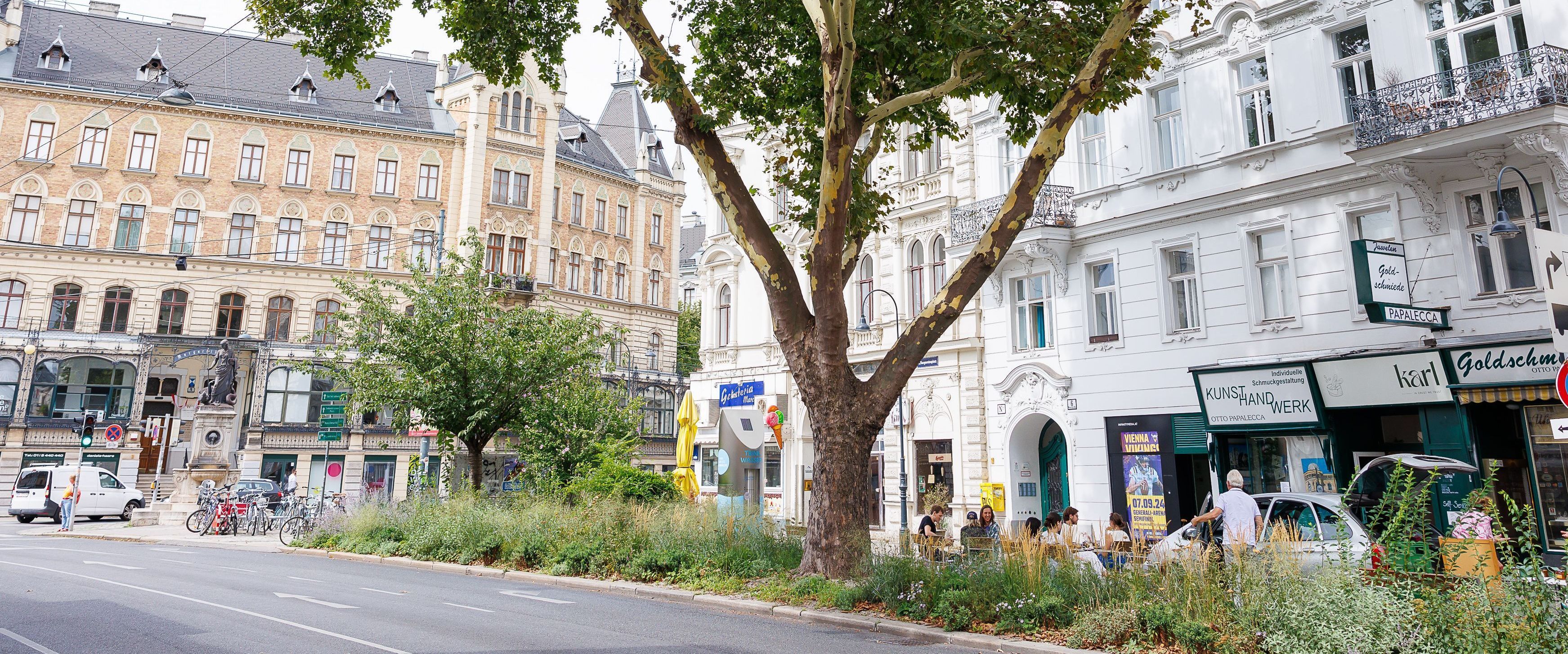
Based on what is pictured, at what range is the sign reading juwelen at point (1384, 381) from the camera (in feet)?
48.2

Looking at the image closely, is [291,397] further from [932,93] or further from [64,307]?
[932,93]

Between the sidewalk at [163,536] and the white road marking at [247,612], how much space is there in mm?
6273

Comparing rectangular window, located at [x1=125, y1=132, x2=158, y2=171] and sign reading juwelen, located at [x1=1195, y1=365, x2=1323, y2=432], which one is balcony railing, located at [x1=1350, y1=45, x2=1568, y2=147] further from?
rectangular window, located at [x1=125, y1=132, x2=158, y2=171]

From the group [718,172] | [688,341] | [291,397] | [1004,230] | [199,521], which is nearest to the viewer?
[1004,230]

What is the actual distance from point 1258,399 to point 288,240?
42.7 m

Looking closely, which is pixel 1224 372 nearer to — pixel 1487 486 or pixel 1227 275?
pixel 1227 275

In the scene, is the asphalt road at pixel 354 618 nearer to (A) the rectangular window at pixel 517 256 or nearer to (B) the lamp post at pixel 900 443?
(B) the lamp post at pixel 900 443

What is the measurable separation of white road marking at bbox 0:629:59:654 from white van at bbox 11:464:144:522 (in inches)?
969

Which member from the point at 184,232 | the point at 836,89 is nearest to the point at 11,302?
the point at 184,232

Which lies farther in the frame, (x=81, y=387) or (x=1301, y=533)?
(x=81, y=387)

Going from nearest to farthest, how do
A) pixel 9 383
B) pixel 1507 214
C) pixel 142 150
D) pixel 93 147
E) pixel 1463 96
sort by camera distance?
pixel 1507 214 < pixel 1463 96 < pixel 9 383 < pixel 93 147 < pixel 142 150

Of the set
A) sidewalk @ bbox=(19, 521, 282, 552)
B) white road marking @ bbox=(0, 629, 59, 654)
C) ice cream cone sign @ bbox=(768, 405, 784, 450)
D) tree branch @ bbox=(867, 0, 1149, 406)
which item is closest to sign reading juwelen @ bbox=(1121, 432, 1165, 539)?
tree branch @ bbox=(867, 0, 1149, 406)

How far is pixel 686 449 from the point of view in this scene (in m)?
19.6

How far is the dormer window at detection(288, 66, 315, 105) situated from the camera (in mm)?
45500
